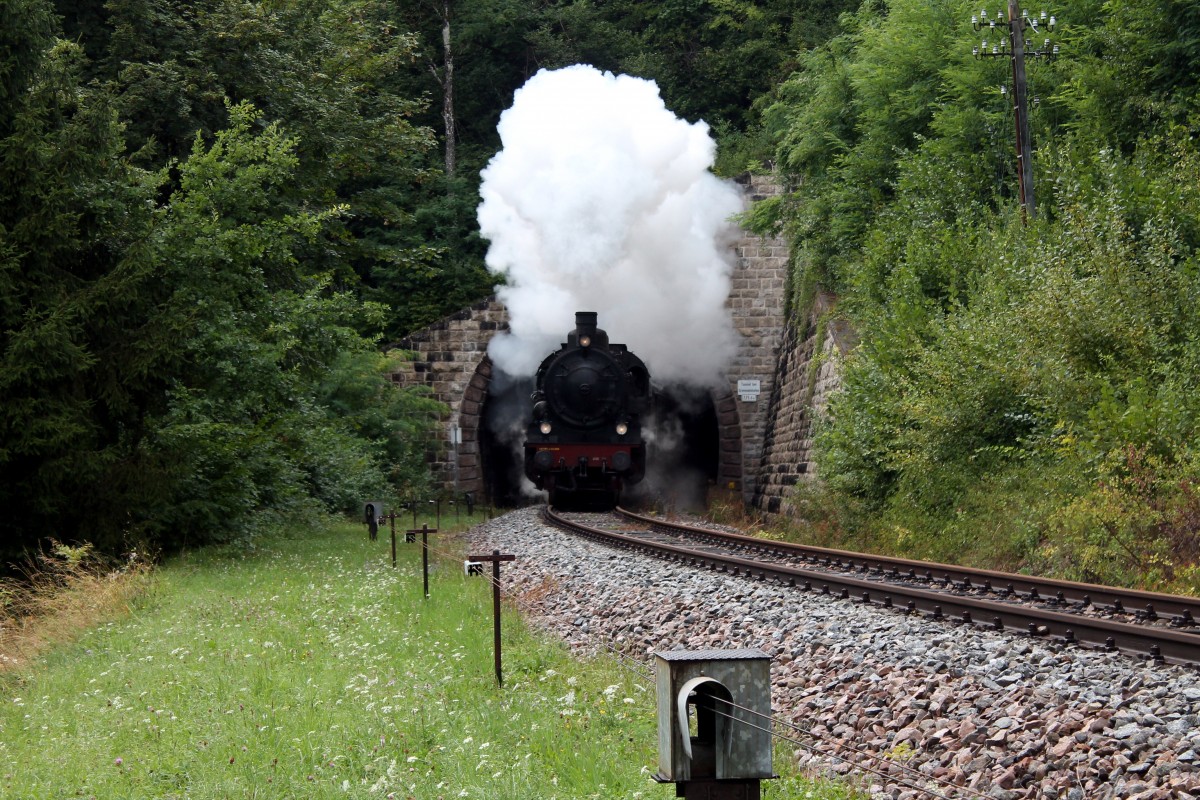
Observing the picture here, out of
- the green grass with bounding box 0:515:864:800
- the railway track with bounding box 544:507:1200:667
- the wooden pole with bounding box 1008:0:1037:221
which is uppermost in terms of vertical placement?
the wooden pole with bounding box 1008:0:1037:221

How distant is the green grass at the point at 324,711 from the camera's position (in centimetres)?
591

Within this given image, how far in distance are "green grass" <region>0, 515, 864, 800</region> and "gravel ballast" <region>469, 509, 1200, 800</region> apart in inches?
23.4

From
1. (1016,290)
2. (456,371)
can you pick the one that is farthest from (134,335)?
(456,371)

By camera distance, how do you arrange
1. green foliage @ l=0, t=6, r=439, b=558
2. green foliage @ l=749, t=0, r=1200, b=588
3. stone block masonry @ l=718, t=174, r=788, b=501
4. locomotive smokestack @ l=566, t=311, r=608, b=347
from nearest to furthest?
green foliage @ l=749, t=0, r=1200, b=588, green foliage @ l=0, t=6, r=439, b=558, locomotive smokestack @ l=566, t=311, r=608, b=347, stone block masonry @ l=718, t=174, r=788, b=501

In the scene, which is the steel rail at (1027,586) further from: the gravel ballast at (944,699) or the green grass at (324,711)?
the green grass at (324,711)

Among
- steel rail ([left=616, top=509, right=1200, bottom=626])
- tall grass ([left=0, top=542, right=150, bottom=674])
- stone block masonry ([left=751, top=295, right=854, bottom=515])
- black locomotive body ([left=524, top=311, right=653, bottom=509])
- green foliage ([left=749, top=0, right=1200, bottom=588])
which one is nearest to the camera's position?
steel rail ([left=616, top=509, right=1200, bottom=626])

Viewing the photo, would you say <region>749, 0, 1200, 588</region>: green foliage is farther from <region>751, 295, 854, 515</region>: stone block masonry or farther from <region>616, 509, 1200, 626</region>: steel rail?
<region>616, 509, 1200, 626</region>: steel rail

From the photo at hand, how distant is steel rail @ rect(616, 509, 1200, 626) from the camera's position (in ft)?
26.7

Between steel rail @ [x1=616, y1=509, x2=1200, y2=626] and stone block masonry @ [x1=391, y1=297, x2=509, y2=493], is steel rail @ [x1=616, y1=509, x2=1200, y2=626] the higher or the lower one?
the lower one

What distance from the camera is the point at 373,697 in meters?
7.36

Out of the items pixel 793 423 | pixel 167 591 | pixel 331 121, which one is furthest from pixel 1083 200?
pixel 331 121

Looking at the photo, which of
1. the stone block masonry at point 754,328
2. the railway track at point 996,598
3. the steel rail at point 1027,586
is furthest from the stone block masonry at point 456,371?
the steel rail at point 1027,586

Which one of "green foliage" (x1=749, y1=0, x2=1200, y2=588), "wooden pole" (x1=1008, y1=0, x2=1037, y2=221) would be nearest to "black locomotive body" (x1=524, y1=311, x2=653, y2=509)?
"green foliage" (x1=749, y1=0, x2=1200, y2=588)

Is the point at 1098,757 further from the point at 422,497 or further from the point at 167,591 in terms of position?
the point at 422,497
